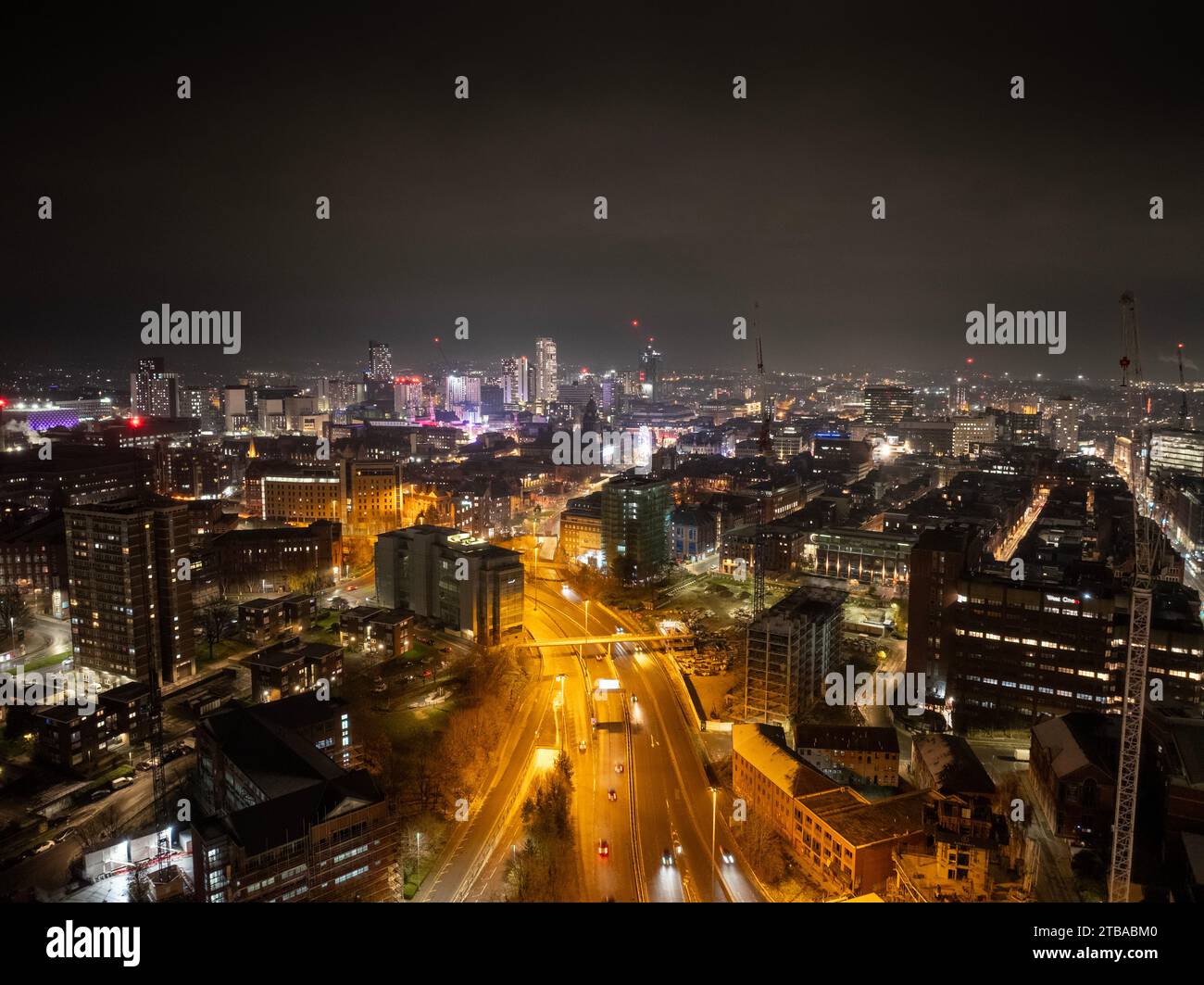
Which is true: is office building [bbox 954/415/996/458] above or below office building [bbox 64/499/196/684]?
above

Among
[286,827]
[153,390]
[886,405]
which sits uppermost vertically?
[153,390]

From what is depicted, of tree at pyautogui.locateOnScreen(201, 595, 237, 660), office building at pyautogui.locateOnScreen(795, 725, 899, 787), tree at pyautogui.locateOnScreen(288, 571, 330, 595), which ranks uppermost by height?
tree at pyautogui.locateOnScreen(288, 571, 330, 595)

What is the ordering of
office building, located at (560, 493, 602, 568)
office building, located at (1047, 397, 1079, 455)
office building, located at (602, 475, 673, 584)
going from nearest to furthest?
office building, located at (602, 475, 673, 584)
office building, located at (560, 493, 602, 568)
office building, located at (1047, 397, 1079, 455)

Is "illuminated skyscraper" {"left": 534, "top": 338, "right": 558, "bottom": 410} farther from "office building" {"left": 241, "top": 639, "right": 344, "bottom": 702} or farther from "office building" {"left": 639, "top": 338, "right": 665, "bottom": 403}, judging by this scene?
"office building" {"left": 241, "top": 639, "right": 344, "bottom": 702}

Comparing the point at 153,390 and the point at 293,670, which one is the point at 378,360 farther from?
the point at 293,670

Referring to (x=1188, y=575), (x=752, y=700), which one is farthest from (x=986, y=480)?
(x=752, y=700)

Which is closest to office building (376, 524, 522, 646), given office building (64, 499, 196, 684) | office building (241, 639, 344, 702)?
office building (241, 639, 344, 702)

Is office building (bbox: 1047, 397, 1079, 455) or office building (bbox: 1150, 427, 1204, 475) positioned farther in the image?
office building (bbox: 1047, 397, 1079, 455)

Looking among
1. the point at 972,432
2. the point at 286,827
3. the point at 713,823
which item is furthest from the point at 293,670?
the point at 972,432
